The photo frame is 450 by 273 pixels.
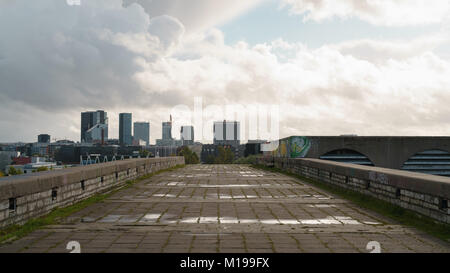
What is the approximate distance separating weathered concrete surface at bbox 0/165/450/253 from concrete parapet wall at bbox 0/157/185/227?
61cm

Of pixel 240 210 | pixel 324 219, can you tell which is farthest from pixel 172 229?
pixel 324 219

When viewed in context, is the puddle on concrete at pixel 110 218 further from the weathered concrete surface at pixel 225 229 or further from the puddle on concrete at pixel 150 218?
the puddle on concrete at pixel 150 218

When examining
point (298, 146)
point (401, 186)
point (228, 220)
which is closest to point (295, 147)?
point (298, 146)

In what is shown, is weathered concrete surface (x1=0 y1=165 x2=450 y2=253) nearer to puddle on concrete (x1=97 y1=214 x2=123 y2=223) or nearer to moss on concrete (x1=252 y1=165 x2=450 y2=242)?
puddle on concrete (x1=97 y1=214 x2=123 y2=223)

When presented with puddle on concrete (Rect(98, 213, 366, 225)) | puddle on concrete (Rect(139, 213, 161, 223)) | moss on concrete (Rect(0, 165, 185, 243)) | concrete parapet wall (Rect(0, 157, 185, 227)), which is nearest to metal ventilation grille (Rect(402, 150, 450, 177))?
concrete parapet wall (Rect(0, 157, 185, 227))

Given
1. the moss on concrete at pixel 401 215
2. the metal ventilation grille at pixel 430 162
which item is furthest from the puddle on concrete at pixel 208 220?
the metal ventilation grille at pixel 430 162

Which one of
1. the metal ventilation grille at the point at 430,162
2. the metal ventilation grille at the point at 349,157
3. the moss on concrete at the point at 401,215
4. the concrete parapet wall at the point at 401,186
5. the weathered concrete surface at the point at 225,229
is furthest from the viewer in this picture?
the metal ventilation grille at the point at 430,162

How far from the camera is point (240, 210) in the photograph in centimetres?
949

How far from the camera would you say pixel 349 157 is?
39438mm

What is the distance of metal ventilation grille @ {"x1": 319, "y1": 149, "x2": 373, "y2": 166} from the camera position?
38.6 meters

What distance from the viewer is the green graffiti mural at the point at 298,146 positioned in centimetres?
3617

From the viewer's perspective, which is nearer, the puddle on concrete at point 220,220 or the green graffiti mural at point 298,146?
the puddle on concrete at point 220,220

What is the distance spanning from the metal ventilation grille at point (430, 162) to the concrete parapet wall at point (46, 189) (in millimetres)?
33869
